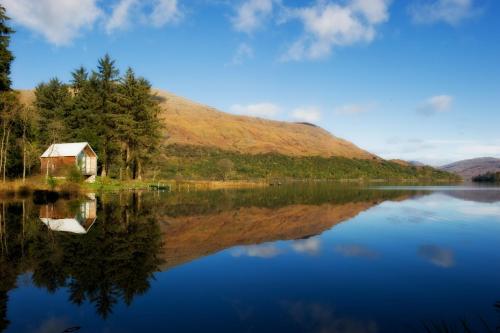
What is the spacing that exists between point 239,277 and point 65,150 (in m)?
55.7

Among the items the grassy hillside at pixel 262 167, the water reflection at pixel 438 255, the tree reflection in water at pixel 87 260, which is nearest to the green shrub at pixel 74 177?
the tree reflection in water at pixel 87 260

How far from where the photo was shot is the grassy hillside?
407ft

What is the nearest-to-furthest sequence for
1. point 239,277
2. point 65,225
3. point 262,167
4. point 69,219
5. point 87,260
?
point 239,277 < point 87,260 < point 65,225 < point 69,219 < point 262,167

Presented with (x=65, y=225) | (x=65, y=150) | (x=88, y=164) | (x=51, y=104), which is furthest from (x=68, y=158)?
(x=65, y=225)

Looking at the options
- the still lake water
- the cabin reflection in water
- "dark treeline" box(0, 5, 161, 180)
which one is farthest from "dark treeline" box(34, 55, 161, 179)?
the still lake water

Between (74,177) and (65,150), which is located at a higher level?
(65,150)

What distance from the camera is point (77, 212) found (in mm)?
26406

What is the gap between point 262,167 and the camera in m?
161

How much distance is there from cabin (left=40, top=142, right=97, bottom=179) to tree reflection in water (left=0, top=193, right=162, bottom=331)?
38714mm

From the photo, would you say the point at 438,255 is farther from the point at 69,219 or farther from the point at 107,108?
the point at 107,108

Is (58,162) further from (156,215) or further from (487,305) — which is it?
(487,305)

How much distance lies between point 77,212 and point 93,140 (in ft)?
133

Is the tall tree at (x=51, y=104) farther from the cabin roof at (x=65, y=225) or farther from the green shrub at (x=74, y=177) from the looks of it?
the cabin roof at (x=65, y=225)

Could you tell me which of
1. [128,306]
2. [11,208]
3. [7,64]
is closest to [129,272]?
[128,306]
